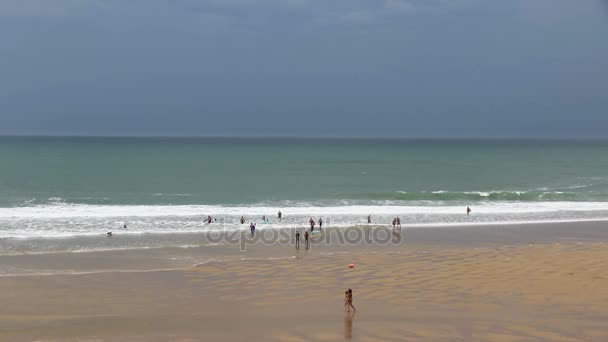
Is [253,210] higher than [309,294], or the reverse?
[253,210]

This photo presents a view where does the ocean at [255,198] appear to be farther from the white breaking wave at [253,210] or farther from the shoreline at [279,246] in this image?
the shoreline at [279,246]

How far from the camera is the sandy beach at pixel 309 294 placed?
639 inches

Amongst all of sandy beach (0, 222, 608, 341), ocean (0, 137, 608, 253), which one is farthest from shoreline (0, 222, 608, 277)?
ocean (0, 137, 608, 253)

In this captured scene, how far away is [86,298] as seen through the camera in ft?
63.0

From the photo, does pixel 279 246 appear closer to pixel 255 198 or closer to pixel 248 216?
pixel 248 216

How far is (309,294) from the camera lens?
19.7 metres

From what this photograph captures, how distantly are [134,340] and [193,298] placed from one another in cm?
394

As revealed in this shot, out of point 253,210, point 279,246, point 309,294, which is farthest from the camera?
point 253,210

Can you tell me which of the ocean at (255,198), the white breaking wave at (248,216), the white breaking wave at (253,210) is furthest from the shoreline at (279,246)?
the white breaking wave at (253,210)

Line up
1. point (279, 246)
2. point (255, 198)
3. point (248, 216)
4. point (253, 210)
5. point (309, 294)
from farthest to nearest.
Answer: point (255, 198) → point (253, 210) → point (248, 216) → point (279, 246) → point (309, 294)

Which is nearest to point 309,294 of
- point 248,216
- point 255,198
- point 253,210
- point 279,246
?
point 279,246

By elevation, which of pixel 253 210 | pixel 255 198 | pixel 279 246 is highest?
pixel 255 198

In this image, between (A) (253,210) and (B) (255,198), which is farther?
(B) (255,198)

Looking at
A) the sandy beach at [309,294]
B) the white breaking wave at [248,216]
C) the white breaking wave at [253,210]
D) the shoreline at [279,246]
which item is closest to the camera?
the sandy beach at [309,294]
